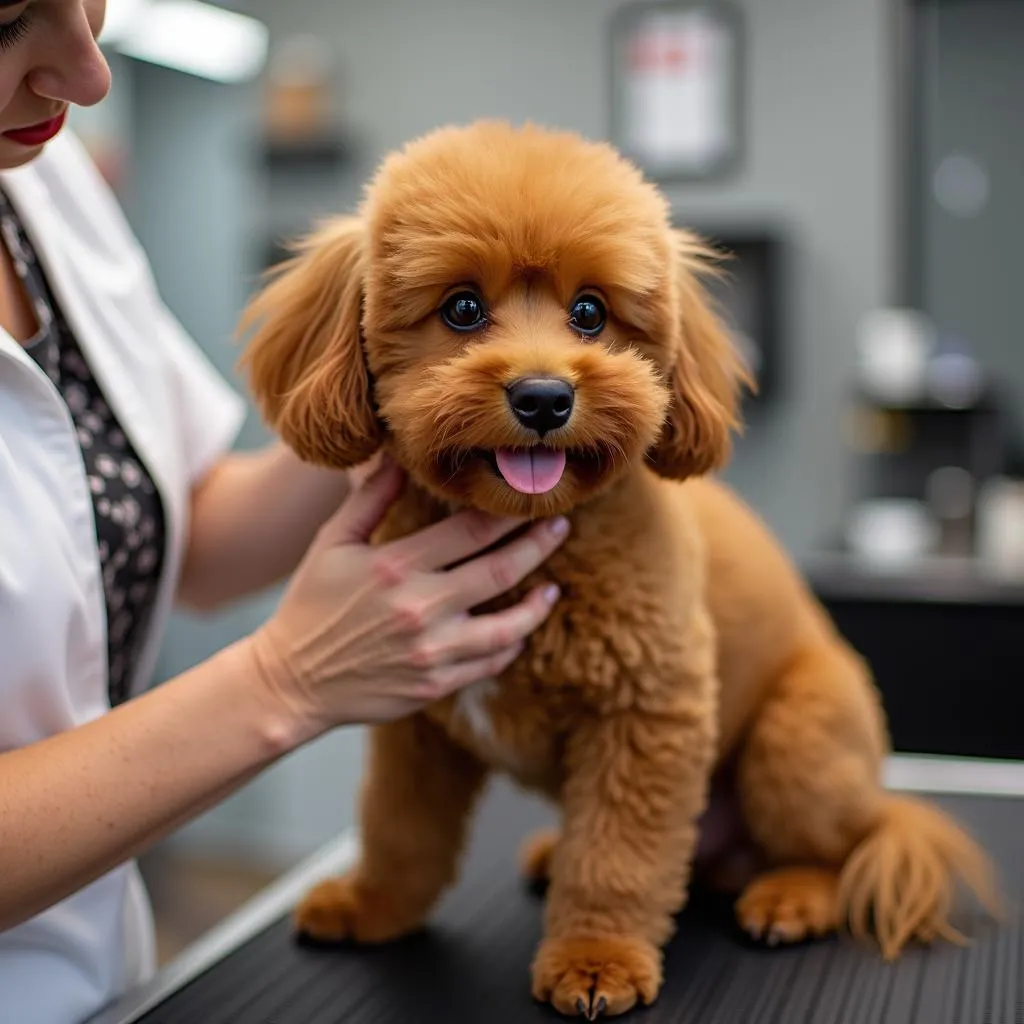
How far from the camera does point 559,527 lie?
3.37 ft

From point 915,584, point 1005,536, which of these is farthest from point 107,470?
point 1005,536

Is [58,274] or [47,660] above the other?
[58,274]

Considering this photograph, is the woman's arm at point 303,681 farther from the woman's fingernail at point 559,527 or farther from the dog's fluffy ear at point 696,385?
the dog's fluffy ear at point 696,385

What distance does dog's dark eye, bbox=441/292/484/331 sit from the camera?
950 mm

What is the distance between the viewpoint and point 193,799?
98 cm

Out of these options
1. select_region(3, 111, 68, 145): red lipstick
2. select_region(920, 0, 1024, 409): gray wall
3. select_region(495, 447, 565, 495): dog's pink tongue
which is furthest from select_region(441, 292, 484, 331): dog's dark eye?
select_region(920, 0, 1024, 409): gray wall

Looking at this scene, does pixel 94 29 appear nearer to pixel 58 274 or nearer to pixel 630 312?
pixel 58 274

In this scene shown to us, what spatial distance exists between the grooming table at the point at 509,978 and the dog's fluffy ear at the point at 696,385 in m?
0.43

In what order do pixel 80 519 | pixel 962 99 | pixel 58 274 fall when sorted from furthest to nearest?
pixel 962 99 < pixel 58 274 < pixel 80 519

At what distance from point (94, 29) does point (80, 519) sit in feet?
1.26

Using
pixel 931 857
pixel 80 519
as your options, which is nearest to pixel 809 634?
pixel 931 857

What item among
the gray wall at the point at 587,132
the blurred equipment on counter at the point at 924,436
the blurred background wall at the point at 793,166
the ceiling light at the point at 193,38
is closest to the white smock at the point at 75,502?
the ceiling light at the point at 193,38

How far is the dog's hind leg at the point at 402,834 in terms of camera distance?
1164 millimetres

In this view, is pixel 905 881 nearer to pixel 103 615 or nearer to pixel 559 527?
pixel 559 527
